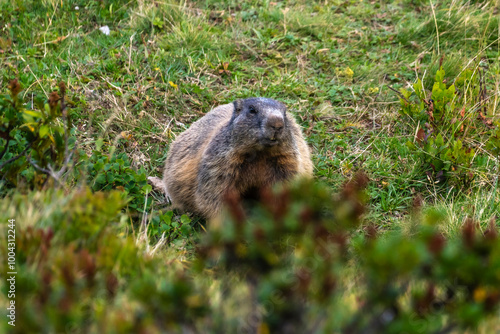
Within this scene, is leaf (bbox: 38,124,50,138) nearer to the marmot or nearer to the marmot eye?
the marmot

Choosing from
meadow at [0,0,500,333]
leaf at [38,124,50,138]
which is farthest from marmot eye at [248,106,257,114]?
leaf at [38,124,50,138]

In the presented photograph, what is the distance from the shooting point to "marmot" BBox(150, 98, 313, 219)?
170 inches

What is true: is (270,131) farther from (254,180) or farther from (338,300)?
(338,300)

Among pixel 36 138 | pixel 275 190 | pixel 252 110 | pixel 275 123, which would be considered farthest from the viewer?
pixel 252 110

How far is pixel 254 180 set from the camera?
4625 mm

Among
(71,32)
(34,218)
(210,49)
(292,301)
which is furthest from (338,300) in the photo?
(71,32)

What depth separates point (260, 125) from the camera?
4.27m

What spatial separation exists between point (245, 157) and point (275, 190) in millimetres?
2189

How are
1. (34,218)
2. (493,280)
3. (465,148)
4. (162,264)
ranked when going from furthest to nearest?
1. (465,148)
2. (162,264)
3. (34,218)
4. (493,280)

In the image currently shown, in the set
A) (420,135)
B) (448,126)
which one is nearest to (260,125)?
(420,135)

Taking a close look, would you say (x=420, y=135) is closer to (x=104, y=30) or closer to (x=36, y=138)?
(x=36, y=138)

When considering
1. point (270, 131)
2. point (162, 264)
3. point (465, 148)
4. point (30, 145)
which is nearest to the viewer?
point (162, 264)

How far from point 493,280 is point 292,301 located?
80 centimetres

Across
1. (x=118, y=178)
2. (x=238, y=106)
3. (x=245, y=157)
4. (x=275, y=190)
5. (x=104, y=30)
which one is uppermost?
(x=275, y=190)
